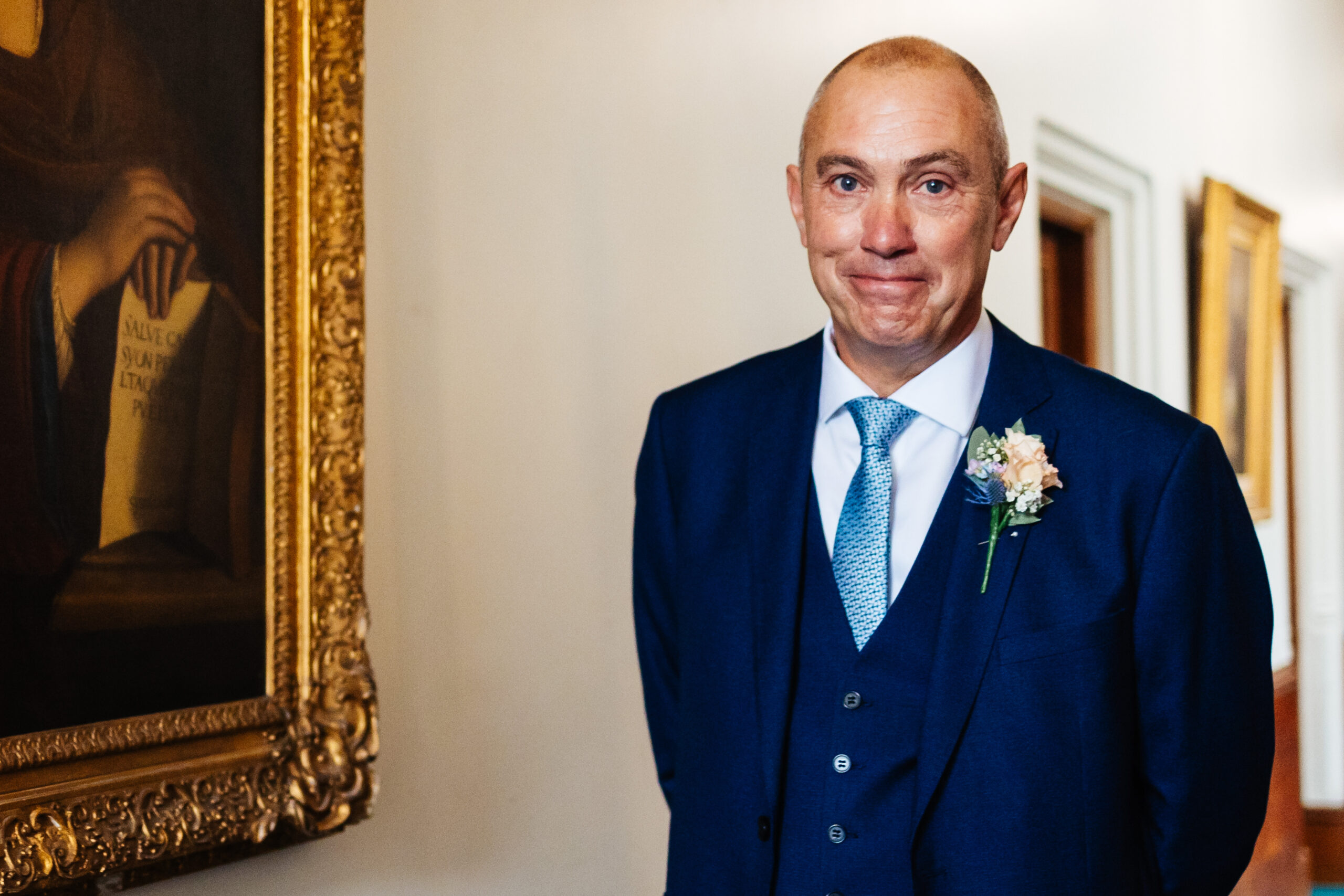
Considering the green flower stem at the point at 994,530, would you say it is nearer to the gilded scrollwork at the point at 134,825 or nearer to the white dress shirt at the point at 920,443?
the white dress shirt at the point at 920,443

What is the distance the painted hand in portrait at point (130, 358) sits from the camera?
142 centimetres

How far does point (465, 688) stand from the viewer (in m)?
2.15

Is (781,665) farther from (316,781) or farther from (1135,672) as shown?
(316,781)

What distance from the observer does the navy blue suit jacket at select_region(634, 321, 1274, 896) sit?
1.71m

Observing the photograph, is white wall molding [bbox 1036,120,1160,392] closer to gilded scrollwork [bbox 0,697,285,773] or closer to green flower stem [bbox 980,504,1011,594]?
green flower stem [bbox 980,504,1011,594]

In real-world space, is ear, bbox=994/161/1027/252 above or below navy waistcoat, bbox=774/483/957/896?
above

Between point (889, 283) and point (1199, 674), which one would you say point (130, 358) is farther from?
point (1199, 674)

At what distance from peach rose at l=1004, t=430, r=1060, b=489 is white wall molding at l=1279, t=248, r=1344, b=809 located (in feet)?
19.3

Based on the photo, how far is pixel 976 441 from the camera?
5.94 ft

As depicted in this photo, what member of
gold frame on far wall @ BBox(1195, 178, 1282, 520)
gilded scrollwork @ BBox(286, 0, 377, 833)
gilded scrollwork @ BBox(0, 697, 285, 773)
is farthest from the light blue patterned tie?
gold frame on far wall @ BBox(1195, 178, 1282, 520)

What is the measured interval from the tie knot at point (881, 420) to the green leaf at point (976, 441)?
0.12m

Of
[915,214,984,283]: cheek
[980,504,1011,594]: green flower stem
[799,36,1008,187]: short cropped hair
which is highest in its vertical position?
[799,36,1008,187]: short cropped hair

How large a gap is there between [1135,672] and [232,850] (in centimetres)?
125

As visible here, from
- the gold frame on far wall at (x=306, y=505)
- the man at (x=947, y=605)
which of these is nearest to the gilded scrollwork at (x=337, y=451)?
the gold frame on far wall at (x=306, y=505)
